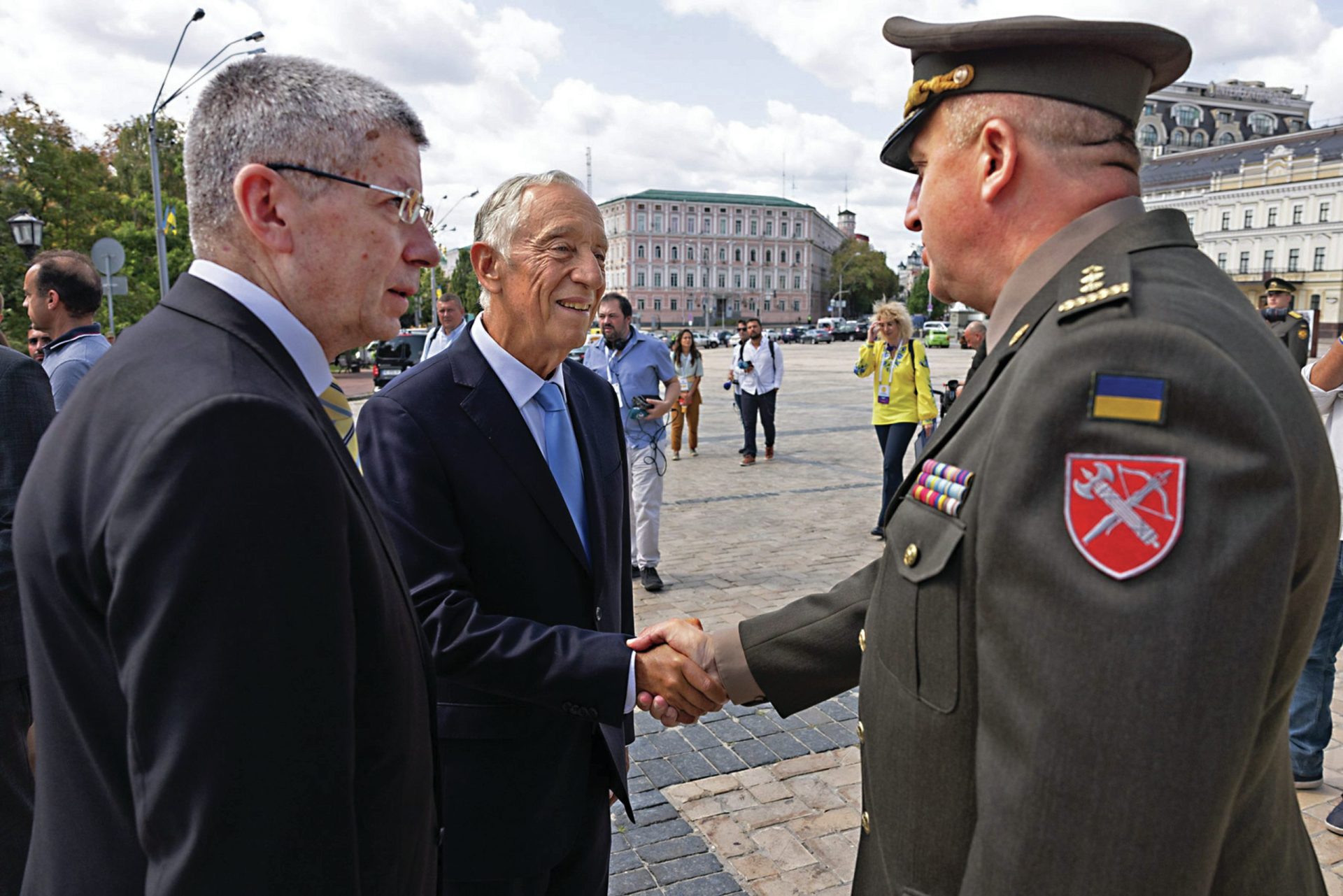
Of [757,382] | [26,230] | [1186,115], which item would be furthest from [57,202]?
[1186,115]

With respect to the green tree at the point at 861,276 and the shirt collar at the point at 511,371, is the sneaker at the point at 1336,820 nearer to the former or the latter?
the shirt collar at the point at 511,371

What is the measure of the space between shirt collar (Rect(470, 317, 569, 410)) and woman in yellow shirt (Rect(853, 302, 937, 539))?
6971 mm

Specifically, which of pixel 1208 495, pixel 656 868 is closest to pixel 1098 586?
pixel 1208 495

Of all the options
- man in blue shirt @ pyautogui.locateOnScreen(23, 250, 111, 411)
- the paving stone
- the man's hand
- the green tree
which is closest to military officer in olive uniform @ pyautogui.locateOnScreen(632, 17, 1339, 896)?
the man's hand

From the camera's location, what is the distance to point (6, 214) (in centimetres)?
2214

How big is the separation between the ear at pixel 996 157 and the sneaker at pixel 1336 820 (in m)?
3.72

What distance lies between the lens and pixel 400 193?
1.58 metres

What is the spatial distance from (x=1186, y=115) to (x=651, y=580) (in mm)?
131581

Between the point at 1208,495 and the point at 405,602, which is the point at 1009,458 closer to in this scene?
the point at 1208,495

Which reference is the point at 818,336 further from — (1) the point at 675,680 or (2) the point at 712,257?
(1) the point at 675,680

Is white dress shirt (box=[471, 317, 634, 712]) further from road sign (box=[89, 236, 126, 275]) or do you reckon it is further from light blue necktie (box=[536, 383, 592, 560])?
road sign (box=[89, 236, 126, 275])

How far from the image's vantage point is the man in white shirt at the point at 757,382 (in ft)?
44.4

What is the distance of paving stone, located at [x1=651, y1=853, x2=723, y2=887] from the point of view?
3379 millimetres

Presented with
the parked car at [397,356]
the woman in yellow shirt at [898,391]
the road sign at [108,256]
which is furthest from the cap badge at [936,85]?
the parked car at [397,356]
